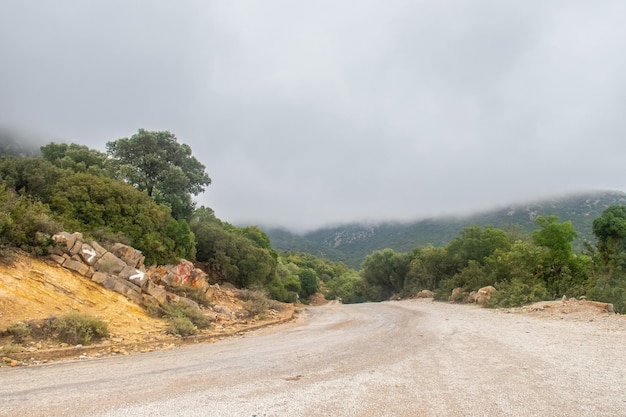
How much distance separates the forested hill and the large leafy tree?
61.1m

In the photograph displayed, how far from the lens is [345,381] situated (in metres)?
5.96

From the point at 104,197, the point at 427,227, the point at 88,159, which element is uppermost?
the point at 88,159

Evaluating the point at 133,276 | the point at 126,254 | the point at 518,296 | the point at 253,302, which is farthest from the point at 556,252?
the point at 126,254

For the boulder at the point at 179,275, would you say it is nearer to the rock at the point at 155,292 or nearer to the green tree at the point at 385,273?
the rock at the point at 155,292

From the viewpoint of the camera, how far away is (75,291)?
12.3 meters

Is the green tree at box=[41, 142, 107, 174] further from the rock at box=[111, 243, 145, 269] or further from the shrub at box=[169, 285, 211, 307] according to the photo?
the shrub at box=[169, 285, 211, 307]

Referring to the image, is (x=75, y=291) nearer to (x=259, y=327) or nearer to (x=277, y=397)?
(x=259, y=327)

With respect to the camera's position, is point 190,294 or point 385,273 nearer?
point 190,294

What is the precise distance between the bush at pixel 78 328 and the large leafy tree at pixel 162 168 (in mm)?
19425

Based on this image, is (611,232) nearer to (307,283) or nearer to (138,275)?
(138,275)

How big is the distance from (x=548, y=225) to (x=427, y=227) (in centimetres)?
11885

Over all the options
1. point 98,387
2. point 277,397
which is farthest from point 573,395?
point 98,387

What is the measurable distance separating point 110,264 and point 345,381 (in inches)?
481

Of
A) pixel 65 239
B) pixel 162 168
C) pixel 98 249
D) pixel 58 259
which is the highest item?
pixel 162 168
